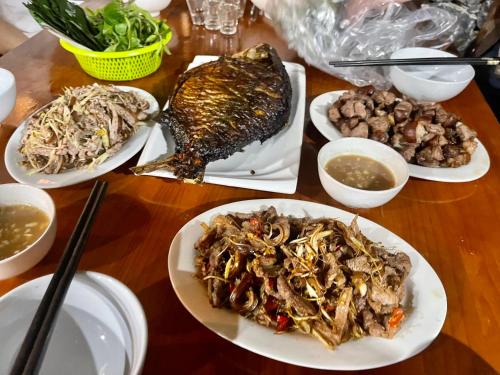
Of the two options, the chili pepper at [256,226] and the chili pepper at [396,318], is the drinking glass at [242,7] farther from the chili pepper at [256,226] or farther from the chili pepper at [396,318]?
the chili pepper at [396,318]

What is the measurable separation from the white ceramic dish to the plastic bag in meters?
1.87

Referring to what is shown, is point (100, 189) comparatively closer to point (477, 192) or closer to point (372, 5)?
point (477, 192)

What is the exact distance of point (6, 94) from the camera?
1.60 metres

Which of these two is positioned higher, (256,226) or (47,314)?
(47,314)

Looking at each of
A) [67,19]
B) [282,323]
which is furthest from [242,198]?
[67,19]

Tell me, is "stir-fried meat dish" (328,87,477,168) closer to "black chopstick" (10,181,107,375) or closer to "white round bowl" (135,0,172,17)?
"black chopstick" (10,181,107,375)

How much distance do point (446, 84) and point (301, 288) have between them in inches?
56.2

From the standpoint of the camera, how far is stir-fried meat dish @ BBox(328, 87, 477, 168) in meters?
1.62

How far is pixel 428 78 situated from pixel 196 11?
1664 millimetres

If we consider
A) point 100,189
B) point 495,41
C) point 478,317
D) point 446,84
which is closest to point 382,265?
point 478,317

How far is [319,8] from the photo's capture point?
2.26 m

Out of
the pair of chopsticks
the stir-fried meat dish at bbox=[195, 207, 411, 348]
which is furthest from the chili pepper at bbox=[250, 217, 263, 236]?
the pair of chopsticks

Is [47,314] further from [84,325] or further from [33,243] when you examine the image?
[33,243]

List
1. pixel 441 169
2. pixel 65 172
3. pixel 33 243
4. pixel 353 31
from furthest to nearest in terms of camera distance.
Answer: pixel 353 31, pixel 441 169, pixel 65 172, pixel 33 243
